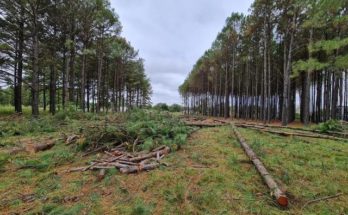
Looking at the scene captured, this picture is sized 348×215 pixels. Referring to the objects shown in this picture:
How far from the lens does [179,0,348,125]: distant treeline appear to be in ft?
42.4

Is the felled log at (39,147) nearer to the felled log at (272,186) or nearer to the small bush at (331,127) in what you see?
the felled log at (272,186)

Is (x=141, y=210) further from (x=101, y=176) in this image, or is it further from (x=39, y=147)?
(x=39, y=147)

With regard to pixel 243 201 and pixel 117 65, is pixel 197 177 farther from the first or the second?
pixel 117 65

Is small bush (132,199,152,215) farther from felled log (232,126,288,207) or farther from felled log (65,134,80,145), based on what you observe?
felled log (65,134,80,145)

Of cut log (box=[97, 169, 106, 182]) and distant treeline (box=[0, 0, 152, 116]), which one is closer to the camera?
cut log (box=[97, 169, 106, 182])

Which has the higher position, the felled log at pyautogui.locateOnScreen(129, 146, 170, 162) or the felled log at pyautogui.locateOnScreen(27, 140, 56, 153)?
the felled log at pyautogui.locateOnScreen(129, 146, 170, 162)

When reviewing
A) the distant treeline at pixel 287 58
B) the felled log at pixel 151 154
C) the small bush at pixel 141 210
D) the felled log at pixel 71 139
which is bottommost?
the small bush at pixel 141 210

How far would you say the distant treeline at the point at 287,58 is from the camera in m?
12.9

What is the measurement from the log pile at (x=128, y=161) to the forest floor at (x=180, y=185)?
0.17 meters

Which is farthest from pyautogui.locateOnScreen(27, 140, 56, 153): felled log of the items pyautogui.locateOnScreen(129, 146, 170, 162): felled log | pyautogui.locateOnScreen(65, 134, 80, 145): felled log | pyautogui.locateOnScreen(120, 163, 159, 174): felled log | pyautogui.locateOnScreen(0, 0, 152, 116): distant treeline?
pyautogui.locateOnScreen(0, 0, 152, 116): distant treeline

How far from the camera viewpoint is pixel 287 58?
19984 mm

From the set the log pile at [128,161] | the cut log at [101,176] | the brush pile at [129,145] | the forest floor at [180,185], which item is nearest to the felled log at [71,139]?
the brush pile at [129,145]

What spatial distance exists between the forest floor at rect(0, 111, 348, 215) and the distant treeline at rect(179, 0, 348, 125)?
16.6 ft

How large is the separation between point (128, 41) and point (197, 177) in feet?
99.4
